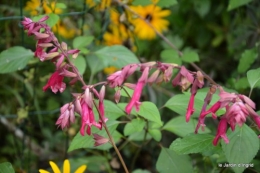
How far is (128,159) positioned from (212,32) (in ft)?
2.92

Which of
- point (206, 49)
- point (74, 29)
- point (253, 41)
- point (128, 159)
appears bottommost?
point (128, 159)

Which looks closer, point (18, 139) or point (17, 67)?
point (17, 67)

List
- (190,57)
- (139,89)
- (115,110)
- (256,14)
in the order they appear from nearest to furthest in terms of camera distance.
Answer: (139,89) → (115,110) → (190,57) → (256,14)

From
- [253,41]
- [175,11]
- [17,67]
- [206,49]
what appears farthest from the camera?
[206,49]

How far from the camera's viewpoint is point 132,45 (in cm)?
224

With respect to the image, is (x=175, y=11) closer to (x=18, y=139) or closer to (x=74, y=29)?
(x=74, y=29)

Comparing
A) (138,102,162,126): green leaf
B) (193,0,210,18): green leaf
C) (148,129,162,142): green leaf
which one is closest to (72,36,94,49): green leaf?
(148,129,162,142): green leaf

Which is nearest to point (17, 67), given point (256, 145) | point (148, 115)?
point (148, 115)

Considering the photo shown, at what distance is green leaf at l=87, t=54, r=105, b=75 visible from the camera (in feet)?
5.96

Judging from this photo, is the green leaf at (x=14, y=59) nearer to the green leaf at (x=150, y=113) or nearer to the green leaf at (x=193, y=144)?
the green leaf at (x=150, y=113)

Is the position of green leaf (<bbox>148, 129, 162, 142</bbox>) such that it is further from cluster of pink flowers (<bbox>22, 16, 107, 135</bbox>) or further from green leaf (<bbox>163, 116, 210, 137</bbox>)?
cluster of pink flowers (<bbox>22, 16, 107, 135</bbox>)

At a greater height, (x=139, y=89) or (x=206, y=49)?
(x=139, y=89)

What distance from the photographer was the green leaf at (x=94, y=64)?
1816 millimetres

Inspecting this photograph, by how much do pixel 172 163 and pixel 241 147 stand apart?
11.3 inches
